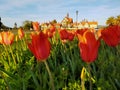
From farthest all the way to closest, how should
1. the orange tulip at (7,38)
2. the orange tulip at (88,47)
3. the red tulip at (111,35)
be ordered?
the orange tulip at (7,38), the red tulip at (111,35), the orange tulip at (88,47)

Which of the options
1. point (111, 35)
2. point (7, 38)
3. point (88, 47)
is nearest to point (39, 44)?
point (88, 47)

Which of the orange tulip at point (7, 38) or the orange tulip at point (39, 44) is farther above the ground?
the orange tulip at point (39, 44)

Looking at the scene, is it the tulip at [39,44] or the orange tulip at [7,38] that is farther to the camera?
the orange tulip at [7,38]

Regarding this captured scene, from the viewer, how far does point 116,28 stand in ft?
8.62

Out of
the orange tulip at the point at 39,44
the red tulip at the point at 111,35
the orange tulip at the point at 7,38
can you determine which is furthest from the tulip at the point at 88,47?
the orange tulip at the point at 7,38

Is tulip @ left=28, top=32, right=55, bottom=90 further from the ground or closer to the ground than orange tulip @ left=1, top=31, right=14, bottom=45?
further from the ground

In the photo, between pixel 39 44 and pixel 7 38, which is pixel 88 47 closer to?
pixel 39 44

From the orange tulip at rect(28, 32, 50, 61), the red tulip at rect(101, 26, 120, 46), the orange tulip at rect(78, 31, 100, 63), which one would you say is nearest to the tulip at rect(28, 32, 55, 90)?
the orange tulip at rect(28, 32, 50, 61)

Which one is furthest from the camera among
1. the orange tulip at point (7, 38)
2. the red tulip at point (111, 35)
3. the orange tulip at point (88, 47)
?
the orange tulip at point (7, 38)

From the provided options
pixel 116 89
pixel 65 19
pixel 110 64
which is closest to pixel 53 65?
pixel 110 64

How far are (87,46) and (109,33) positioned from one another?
0.67 meters

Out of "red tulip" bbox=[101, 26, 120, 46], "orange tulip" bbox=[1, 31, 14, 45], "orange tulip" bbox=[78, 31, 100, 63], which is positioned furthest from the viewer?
"orange tulip" bbox=[1, 31, 14, 45]

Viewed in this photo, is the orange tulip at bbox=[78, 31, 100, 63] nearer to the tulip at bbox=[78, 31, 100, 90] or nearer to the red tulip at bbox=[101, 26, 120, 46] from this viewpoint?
the tulip at bbox=[78, 31, 100, 90]

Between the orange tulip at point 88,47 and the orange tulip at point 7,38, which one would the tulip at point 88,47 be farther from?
the orange tulip at point 7,38
